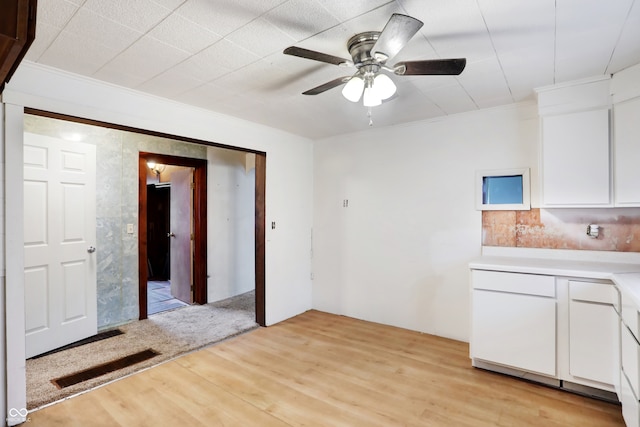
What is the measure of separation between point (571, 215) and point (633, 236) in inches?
16.1

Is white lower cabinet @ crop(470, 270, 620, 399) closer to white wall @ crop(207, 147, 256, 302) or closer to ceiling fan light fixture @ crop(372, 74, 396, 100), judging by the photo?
ceiling fan light fixture @ crop(372, 74, 396, 100)

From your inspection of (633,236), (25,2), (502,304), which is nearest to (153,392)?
(25,2)

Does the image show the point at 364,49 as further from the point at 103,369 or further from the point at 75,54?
the point at 103,369

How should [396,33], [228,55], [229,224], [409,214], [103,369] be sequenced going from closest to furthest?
[396,33], [228,55], [103,369], [409,214], [229,224]

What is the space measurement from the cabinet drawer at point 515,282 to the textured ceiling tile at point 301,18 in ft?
6.90

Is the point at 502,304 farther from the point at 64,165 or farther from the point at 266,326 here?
the point at 64,165

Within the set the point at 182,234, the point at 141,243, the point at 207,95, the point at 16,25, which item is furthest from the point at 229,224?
the point at 16,25

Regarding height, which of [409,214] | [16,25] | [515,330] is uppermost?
[16,25]

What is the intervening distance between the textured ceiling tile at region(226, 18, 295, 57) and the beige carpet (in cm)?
262

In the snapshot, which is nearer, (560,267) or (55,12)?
(55,12)

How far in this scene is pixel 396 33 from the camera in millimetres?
1400

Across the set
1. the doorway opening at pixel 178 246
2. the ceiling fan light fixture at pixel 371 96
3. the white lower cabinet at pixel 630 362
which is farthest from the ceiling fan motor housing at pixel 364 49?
the doorway opening at pixel 178 246

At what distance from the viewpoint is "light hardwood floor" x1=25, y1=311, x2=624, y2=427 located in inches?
78.5

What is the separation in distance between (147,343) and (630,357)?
3.71 metres
